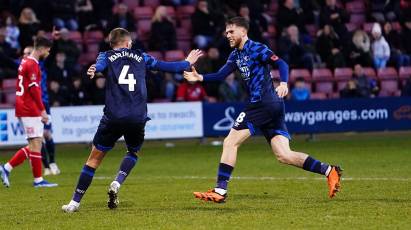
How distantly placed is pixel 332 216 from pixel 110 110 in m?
2.87

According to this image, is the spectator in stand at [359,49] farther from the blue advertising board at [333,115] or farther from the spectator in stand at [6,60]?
the spectator in stand at [6,60]

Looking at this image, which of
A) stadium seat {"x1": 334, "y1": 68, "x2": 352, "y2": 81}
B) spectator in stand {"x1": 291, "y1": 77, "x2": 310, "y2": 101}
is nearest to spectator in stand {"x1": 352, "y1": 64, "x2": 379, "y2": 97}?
stadium seat {"x1": 334, "y1": 68, "x2": 352, "y2": 81}

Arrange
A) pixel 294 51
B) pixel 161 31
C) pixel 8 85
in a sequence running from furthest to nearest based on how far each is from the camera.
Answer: pixel 294 51 < pixel 161 31 < pixel 8 85

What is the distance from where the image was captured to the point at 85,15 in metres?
27.2

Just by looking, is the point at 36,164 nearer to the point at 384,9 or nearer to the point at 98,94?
the point at 98,94

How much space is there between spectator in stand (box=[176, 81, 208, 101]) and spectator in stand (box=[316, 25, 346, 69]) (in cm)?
492

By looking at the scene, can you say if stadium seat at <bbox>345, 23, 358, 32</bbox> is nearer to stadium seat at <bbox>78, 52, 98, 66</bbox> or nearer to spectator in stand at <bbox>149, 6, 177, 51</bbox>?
spectator in stand at <bbox>149, 6, 177, 51</bbox>

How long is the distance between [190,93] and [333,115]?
12.2 ft

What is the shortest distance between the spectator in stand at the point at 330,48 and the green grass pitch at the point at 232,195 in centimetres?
616

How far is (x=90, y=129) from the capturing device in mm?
23797

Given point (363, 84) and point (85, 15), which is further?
point (85, 15)

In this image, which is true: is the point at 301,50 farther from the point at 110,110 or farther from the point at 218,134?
the point at 110,110

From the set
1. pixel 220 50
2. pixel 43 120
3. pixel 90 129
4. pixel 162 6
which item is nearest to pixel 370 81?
pixel 220 50

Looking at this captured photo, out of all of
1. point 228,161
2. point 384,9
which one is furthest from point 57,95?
point 228,161
